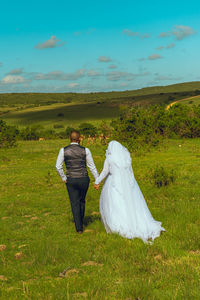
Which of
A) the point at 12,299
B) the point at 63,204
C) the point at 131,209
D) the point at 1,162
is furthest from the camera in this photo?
the point at 1,162

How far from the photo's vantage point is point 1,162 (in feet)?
86.0

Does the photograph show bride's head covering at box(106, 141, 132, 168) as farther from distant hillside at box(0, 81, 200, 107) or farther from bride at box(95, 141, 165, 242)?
distant hillside at box(0, 81, 200, 107)

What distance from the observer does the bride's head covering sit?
748cm

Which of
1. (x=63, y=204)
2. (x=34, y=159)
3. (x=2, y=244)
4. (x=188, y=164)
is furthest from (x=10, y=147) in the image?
(x=2, y=244)

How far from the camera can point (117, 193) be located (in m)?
7.42

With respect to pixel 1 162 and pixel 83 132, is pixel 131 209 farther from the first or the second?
pixel 83 132

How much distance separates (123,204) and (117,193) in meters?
0.27

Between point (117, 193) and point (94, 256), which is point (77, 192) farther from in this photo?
point (94, 256)

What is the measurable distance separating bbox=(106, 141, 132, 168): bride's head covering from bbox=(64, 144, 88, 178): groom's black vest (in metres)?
0.66

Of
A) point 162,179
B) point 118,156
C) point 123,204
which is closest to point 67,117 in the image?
point 162,179

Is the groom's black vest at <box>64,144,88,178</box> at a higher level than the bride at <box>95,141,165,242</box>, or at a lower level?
higher

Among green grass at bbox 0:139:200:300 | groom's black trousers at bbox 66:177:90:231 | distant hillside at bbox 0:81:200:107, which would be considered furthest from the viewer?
distant hillside at bbox 0:81:200:107

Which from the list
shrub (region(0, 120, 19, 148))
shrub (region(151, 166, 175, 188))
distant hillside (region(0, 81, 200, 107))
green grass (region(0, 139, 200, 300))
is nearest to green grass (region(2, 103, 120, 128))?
distant hillside (region(0, 81, 200, 107))

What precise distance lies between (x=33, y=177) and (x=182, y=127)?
27339mm
